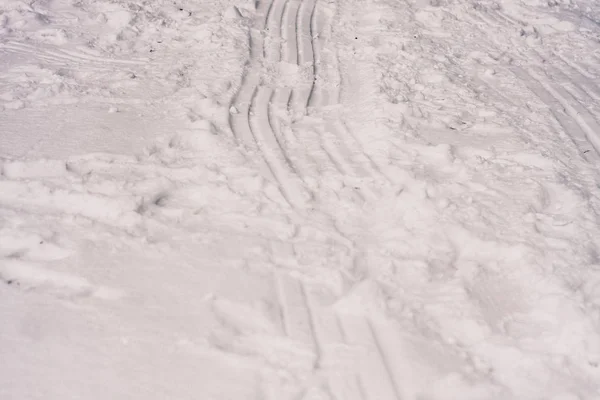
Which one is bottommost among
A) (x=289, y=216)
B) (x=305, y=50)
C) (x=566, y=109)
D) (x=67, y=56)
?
(x=67, y=56)

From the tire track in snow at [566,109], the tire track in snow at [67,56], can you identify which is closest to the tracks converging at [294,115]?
the tire track in snow at [67,56]

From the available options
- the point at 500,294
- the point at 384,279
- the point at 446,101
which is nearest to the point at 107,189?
the point at 384,279

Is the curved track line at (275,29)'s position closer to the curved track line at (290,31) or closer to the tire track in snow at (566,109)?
the curved track line at (290,31)

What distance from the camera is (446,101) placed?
4418mm

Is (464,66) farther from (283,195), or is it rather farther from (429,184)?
(283,195)

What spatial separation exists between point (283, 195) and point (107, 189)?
1041 millimetres

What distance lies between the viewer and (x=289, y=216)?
3092 mm

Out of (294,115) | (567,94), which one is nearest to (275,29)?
(294,115)

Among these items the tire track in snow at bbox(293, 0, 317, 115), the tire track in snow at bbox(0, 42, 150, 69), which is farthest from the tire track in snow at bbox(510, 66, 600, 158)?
the tire track in snow at bbox(0, 42, 150, 69)

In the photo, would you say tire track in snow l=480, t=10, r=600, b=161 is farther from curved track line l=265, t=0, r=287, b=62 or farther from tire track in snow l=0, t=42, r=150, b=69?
tire track in snow l=0, t=42, r=150, b=69

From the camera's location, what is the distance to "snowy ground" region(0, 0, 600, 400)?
230cm

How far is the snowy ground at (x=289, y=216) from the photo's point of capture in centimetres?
230

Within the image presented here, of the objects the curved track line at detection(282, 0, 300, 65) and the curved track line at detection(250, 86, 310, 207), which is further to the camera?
the curved track line at detection(282, 0, 300, 65)

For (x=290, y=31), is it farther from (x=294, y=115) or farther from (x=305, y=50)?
(x=294, y=115)
